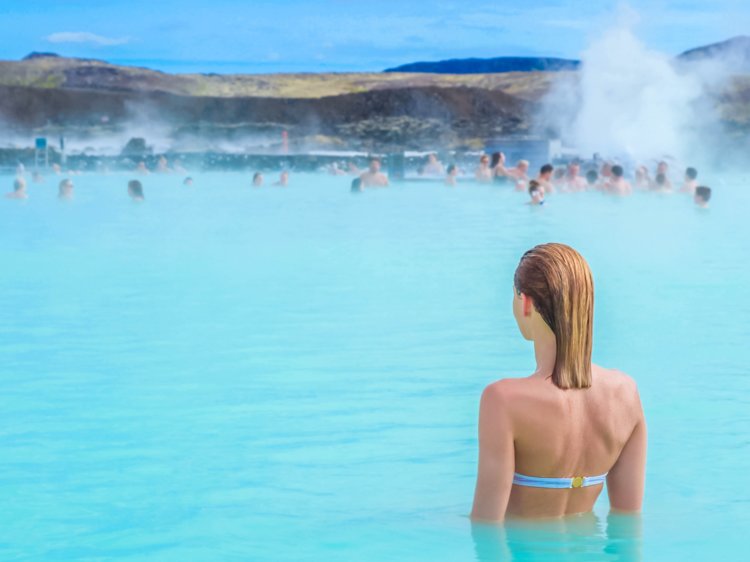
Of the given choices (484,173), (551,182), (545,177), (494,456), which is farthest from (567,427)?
(484,173)

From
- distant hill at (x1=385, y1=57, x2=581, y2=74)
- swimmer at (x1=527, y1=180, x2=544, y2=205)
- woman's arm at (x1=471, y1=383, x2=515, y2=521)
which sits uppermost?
distant hill at (x1=385, y1=57, x2=581, y2=74)

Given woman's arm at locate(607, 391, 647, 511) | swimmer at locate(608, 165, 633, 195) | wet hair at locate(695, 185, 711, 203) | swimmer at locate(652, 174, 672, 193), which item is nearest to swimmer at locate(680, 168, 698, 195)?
swimmer at locate(652, 174, 672, 193)

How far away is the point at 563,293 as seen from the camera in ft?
8.07

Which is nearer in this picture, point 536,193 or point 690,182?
point 536,193

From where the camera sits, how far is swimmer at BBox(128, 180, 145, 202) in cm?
2002

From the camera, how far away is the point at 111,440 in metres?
4.82

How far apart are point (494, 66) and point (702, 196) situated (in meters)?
62.1

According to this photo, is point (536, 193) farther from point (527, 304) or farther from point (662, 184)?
point (527, 304)

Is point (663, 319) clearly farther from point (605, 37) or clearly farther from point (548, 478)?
point (605, 37)

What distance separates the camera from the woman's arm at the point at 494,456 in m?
2.59

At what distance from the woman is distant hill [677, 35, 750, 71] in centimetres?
6176

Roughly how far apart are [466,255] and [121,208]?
862 cm

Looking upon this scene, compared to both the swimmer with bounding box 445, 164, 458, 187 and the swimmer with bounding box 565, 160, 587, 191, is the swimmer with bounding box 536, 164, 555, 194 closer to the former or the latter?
the swimmer with bounding box 565, 160, 587, 191

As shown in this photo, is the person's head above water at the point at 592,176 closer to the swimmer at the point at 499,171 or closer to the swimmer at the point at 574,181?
the swimmer at the point at 574,181
